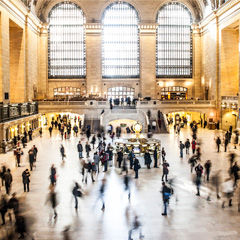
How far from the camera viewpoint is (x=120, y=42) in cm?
4691

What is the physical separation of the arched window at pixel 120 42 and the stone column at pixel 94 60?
1231 mm

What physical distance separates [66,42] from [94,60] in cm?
456

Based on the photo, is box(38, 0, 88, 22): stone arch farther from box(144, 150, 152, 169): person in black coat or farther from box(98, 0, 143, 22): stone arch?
box(144, 150, 152, 169): person in black coat

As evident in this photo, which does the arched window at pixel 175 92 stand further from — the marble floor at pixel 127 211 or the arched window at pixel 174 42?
the marble floor at pixel 127 211

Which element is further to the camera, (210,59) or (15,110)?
(210,59)

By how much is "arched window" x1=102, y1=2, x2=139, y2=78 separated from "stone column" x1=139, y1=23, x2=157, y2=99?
1377mm

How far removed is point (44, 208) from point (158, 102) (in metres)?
27.6

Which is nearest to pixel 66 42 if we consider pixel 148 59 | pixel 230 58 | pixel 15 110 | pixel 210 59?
pixel 148 59

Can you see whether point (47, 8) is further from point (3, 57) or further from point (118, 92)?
point (3, 57)

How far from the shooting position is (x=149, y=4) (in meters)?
45.2

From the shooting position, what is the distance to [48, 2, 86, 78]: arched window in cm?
4578

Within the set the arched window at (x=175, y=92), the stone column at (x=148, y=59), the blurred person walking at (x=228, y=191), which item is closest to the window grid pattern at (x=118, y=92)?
the stone column at (x=148, y=59)

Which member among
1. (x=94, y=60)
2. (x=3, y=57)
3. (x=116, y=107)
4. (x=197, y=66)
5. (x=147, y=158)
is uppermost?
(x=94, y=60)

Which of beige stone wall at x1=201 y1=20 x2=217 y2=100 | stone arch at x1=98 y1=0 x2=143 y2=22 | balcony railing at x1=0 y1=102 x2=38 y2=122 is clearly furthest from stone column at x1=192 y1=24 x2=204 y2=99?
balcony railing at x1=0 y1=102 x2=38 y2=122
